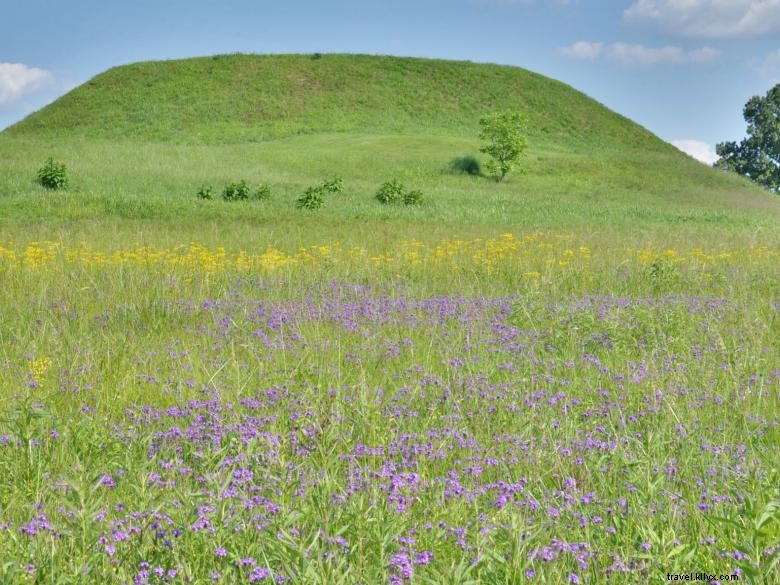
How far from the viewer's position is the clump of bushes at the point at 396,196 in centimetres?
2630

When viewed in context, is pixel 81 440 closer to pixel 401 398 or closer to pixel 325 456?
pixel 325 456

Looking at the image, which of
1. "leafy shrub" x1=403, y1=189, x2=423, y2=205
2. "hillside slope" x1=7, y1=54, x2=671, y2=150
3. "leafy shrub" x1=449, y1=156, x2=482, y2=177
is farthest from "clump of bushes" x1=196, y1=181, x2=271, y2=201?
"hillside slope" x1=7, y1=54, x2=671, y2=150

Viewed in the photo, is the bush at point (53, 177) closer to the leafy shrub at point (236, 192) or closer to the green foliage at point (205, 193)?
the green foliage at point (205, 193)

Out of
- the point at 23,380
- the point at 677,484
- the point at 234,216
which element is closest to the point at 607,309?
the point at 677,484

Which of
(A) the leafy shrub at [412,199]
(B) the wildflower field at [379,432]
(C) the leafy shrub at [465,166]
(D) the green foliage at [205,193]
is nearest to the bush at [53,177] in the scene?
(D) the green foliage at [205,193]

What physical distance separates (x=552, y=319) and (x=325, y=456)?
15.3 feet

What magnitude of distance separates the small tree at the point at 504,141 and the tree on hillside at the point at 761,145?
47250mm

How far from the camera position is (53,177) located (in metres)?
26.5

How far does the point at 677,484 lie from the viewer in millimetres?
4082

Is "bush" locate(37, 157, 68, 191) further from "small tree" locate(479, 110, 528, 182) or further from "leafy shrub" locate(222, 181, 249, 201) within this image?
"small tree" locate(479, 110, 528, 182)

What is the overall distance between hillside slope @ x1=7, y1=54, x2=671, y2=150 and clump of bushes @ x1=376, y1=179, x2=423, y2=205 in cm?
2423

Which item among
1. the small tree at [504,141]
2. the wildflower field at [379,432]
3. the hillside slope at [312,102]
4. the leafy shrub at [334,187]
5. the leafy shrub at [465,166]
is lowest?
the wildflower field at [379,432]

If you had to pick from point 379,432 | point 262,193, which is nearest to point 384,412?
point 379,432

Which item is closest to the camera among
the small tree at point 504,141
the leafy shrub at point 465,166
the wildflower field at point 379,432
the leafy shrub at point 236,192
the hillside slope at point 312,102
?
the wildflower field at point 379,432
